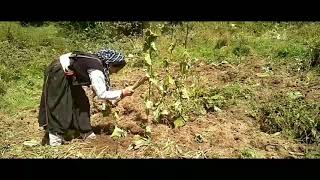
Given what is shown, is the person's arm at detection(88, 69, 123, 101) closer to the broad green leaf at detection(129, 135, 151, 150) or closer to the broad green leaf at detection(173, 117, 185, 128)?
the broad green leaf at detection(129, 135, 151, 150)

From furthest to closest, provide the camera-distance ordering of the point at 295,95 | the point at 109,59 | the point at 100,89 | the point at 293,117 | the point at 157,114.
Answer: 1. the point at 295,95
2. the point at 157,114
3. the point at 293,117
4. the point at 109,59
5. the point at 100,89

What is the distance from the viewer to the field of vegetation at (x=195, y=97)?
4090mm

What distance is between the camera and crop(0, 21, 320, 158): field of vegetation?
4.09 metres

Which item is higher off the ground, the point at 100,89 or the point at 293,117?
the point at 100,89

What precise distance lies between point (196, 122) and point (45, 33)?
20.2ft

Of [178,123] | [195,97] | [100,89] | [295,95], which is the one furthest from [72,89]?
[295,95]

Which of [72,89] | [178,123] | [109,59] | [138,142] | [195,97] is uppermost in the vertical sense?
[109,59]

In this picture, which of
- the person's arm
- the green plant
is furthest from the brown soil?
the person's arm

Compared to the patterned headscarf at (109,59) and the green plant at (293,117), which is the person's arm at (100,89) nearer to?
the patterned headscarf at (109,59)

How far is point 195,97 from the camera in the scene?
527 centimetres

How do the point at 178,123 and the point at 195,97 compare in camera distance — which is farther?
the point at 195,97

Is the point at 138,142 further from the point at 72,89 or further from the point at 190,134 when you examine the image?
the point at 72,89
